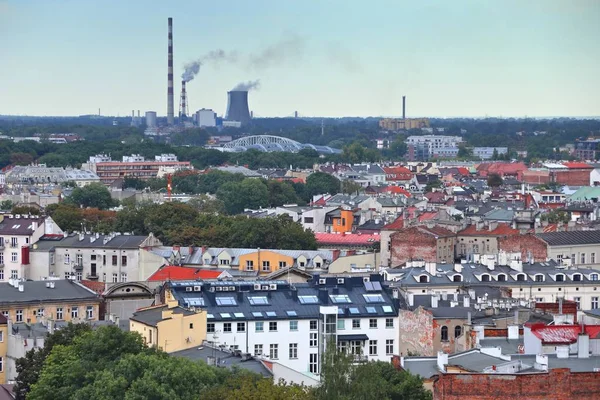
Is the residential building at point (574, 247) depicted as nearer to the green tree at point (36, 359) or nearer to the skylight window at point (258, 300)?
the skylight window at point (258, 300)

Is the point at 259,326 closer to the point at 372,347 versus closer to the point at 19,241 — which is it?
the point at 372,347

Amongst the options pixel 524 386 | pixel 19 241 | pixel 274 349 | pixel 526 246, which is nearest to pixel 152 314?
pixel 274 349

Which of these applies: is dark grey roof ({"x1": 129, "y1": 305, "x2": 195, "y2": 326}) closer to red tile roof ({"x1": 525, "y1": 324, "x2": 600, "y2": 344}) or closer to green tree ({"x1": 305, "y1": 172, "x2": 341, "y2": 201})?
red tile roof ({"x1": 525, "y1": 324, "x2": 600, "y2": 344})

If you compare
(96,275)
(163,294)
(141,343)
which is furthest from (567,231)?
(141,343)

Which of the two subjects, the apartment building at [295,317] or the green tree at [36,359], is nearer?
the green tree at [36,359]

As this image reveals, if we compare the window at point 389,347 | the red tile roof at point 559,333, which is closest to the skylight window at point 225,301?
the window at point 389,347
